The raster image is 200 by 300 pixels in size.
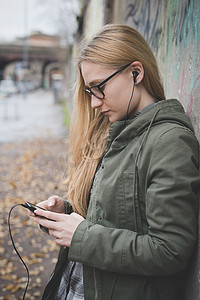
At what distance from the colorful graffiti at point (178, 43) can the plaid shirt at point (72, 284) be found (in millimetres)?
860

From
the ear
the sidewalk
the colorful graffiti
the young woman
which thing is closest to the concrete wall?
the colorful graffiti

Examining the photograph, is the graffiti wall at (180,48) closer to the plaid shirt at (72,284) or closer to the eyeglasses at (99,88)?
the eyeglasses at (99,88)

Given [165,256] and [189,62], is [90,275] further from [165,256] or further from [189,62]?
[189,62]

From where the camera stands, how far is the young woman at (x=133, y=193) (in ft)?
3.82

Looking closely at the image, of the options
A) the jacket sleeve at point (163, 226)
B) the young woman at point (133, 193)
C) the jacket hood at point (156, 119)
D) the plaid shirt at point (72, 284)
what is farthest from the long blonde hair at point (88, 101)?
the jacket sleeve at point (163, 226)

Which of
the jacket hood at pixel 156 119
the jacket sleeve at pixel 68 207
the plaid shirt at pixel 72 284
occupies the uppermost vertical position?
the jacket hood at pixel 156 119

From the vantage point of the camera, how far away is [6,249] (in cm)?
405

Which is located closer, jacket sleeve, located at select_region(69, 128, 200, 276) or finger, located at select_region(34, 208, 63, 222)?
jacket sleeve, located at select_region(69, 128, 200, 276)

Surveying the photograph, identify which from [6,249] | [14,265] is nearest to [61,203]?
[14,265]

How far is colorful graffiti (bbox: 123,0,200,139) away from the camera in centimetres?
156

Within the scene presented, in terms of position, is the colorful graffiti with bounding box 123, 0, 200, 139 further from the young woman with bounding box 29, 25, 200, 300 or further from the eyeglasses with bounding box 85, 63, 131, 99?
the eyeglasses with bounding box 85, 63, 131, 99

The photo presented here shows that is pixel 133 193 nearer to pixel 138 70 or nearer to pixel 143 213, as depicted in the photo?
pixel 143 213

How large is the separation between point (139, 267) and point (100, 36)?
0.98 metres

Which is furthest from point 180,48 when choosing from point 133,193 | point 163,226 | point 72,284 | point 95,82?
point 72,284
